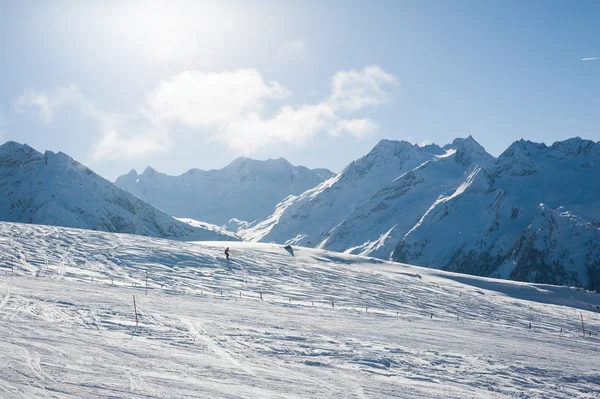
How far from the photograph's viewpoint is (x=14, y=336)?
15.8m

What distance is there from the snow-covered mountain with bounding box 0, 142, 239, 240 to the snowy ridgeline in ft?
338

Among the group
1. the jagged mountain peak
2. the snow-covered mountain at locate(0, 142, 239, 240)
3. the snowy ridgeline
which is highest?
the jagged mountain peak

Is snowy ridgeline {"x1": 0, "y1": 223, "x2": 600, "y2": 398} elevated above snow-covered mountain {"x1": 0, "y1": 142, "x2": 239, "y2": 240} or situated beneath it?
situated beneath

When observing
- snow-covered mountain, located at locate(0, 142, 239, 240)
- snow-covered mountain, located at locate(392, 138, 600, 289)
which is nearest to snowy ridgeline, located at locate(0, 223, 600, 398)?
snow-covered mountain, located at locate(392, 138, 600, 289)

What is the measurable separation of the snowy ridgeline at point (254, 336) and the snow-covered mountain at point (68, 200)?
10314 cm

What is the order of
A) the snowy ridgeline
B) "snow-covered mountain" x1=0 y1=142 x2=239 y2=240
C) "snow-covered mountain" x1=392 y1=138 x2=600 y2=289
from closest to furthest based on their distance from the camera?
1. the snowy ridgeline
2. "snow-covered mountain" x1=392 y1=138 x2=600 y2=289
3. "snow-covered mountain" x1=0 y1=142 x2=239 y2=240

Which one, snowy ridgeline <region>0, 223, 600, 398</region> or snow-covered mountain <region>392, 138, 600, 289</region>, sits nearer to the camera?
snowy ridgeline <region>0, 223, 600, 398</region>

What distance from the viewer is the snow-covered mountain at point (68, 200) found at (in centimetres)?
13625

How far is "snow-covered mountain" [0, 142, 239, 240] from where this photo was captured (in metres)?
136

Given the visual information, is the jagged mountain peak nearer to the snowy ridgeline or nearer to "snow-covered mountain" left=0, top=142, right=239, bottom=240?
"snow-covered mountain" left=0, top=142, right=239, bottom=240

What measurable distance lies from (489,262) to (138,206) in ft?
420

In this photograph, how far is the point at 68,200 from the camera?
14275 centimetres

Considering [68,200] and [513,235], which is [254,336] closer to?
[68,200]

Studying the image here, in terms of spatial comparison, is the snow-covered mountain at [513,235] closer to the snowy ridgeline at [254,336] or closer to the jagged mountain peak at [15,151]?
the snowy ridgeline at [254,336]
